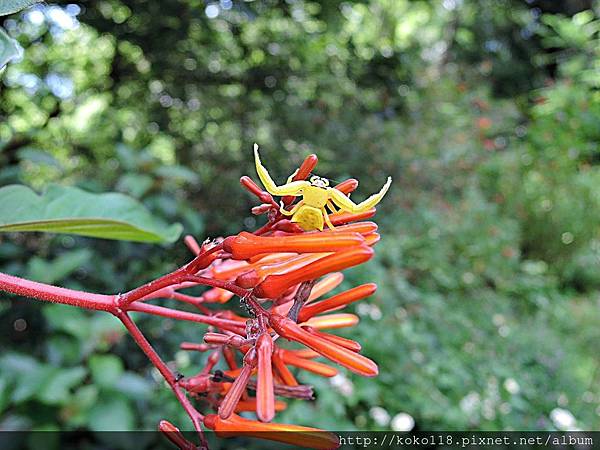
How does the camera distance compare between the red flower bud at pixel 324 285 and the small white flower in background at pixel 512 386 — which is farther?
the small white flower in background at pixel 512 386

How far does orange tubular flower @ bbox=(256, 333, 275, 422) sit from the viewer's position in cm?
38

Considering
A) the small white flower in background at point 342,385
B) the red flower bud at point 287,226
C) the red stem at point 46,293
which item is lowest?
the small white flower in background at point 342,385

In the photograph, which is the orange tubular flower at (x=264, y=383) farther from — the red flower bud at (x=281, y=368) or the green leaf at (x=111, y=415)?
the green leaf at (x=111, y=415)

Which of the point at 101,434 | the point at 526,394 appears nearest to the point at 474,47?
the point at 526,394

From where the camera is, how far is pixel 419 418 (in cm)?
153

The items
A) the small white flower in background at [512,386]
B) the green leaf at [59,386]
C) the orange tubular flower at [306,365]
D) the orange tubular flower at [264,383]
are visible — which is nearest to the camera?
the orange tubular flower at [264,383]

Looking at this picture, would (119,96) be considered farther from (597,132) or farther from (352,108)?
(597,132)

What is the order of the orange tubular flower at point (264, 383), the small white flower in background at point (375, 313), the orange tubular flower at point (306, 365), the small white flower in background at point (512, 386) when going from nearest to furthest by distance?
1. the orange tubular flower at point (264, 383)
2. the orange tubular flower at point (306, 365)
3. the small white flower in background at point (512, 386)
4. the small white flower in background at point (375, 313)

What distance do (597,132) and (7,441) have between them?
10.1ft

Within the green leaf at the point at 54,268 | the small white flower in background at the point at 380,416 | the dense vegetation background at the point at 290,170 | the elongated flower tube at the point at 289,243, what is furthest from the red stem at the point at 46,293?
the small white flower in background at the point at 380,416

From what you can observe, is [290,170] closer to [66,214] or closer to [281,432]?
[66,214]

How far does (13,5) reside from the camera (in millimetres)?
426

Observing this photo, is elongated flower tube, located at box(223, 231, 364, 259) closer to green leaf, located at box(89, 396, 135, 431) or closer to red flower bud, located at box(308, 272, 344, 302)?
red flower bud, located at box(308, 272, 344, 302)

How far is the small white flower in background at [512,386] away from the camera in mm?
1591
